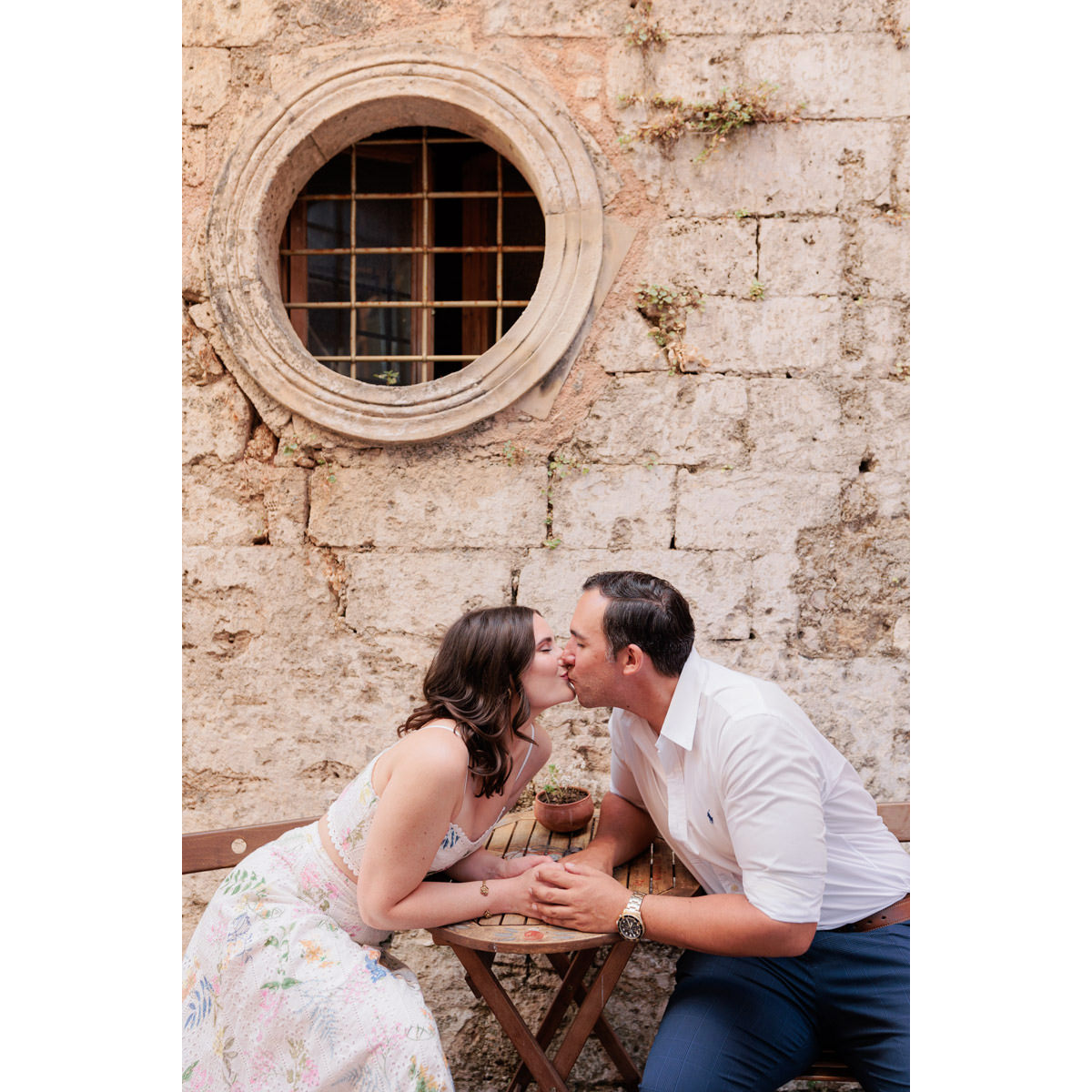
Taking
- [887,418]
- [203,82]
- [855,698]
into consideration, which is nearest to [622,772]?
[855,698]

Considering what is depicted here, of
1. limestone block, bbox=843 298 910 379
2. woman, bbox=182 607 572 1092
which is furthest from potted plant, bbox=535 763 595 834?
limestone block, bbox=843 298 910 379

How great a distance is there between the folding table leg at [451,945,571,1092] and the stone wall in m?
1.02

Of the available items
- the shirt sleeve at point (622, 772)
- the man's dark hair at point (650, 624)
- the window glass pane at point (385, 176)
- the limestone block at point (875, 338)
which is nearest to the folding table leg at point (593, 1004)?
the shirt sleeve at point (622, 772)

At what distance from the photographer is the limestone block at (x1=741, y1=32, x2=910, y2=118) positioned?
3.09 m

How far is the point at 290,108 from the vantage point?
125 inches

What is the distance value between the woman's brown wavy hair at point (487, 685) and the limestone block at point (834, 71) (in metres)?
2.39

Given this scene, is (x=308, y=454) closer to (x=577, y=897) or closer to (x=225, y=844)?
(x=225, y=844)

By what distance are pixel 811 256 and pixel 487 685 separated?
2.15 metres

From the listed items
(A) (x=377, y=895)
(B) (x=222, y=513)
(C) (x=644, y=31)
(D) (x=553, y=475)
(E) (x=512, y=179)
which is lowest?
(A) (x=377, y=895)

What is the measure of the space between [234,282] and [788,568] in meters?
2.44

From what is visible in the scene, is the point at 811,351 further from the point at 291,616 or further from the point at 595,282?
the point at 291,616

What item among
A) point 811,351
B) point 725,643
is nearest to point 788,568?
point 725,643

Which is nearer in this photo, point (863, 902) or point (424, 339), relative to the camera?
point (863, 902)

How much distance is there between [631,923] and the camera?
1.89 m
